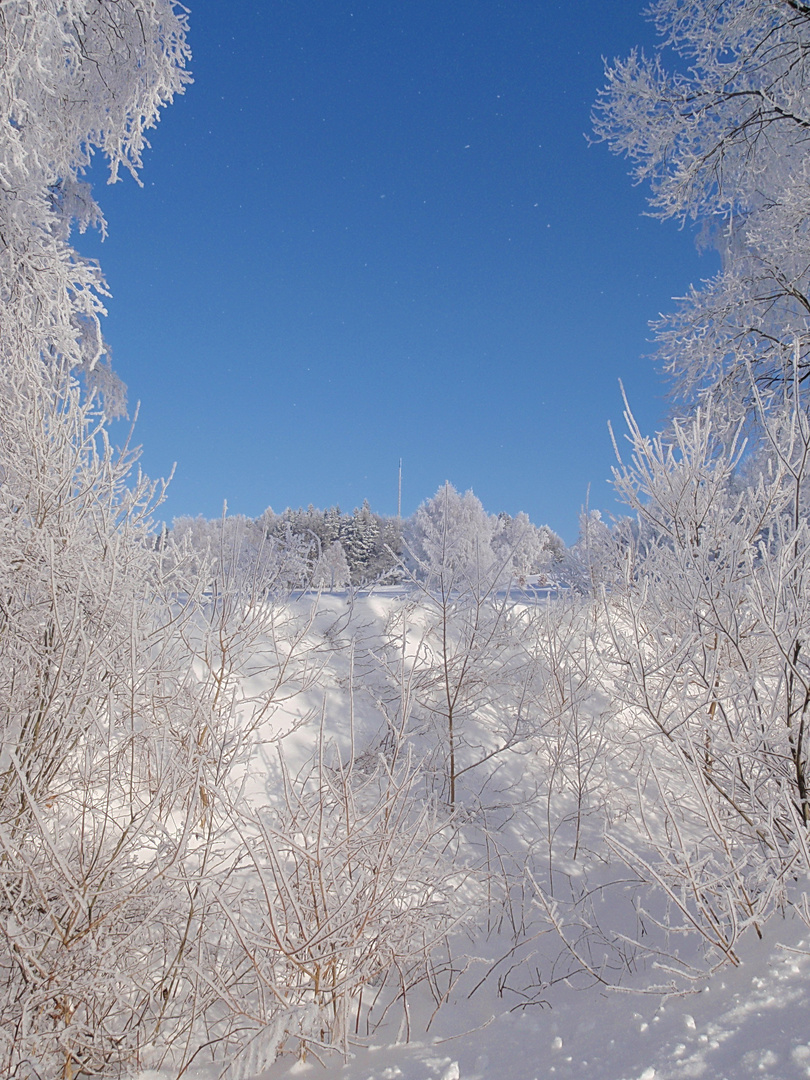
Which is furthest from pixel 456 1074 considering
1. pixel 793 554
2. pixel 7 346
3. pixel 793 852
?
pixel 7 346

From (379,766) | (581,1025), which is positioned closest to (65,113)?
(379,766)

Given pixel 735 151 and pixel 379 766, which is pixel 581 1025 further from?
pixel 735 151

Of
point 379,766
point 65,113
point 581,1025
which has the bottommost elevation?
point 581,1025

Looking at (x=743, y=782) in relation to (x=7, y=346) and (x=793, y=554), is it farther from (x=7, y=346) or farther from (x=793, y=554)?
(x=7, y=346)

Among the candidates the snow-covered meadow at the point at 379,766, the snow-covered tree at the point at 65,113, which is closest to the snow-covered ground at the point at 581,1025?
the snow-covered meadow at the point at 379,766

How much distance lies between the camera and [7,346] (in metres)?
4.18

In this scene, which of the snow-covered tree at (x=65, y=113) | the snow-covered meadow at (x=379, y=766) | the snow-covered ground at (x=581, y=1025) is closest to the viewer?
the snow-covered ground at (x=581, y=1025)

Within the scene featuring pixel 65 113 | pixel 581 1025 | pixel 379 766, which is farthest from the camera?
pixel 65 113

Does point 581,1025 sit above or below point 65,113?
below

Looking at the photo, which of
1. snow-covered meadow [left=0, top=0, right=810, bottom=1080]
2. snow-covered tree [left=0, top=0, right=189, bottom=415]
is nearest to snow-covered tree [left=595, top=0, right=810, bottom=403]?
snow-covered meadow [left=0, top=0, right=810, bottom=1080]

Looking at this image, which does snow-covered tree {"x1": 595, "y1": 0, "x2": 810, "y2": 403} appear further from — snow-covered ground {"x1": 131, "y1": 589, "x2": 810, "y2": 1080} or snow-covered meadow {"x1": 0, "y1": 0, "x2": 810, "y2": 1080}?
snow-covered ground {"x1": 131, "y1": 589, "x2": 810, "y2": 1080}

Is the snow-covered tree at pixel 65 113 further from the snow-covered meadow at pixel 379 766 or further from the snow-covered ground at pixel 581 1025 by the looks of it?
the snow-covered ground at pixel 581 1025

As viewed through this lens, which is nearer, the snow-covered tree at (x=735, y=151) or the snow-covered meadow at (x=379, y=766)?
the snow-covered meadow at (x=379, y=766)

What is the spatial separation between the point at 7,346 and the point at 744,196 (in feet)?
25.2
